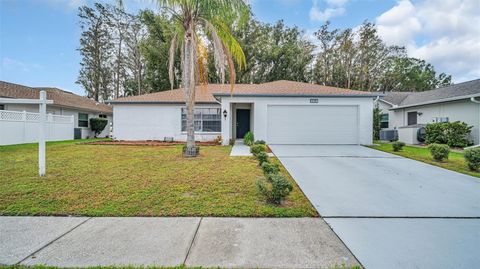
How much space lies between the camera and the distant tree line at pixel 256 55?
2458cm

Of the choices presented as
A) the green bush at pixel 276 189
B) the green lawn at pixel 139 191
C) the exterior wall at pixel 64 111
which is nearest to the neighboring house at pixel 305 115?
the green lawn at pixel 139 191

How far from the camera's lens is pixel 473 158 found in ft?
21.3

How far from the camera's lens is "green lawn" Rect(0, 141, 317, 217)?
3559 mm

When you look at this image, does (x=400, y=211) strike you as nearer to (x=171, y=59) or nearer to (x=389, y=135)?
(x=171, y=59)

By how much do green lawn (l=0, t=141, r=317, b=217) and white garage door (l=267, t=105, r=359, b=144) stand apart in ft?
19.6

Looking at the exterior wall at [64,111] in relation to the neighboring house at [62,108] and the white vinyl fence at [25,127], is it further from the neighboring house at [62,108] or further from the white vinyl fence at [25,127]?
the white vinyl fence at [25,127]

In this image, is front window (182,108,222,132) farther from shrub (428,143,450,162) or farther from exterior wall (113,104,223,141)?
Result: shrub (428,143,450,162)

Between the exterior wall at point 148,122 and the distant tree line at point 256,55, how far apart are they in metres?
9.55

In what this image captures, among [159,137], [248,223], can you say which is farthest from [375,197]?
[159,137]

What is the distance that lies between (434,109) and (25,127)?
25909 millimetres

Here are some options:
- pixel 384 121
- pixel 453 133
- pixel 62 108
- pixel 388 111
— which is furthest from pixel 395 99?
pixel 62 108

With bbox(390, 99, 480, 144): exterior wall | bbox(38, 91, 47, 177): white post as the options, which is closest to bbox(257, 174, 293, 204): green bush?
bbox(38, 91, 47, 177): white post

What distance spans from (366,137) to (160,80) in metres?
21.3

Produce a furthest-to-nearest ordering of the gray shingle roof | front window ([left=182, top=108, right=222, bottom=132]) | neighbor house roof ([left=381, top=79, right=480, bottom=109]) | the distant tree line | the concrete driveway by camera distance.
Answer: the distant tree line, the gray shingle roof, front window ([left=182, top=108, right=222, bottom=132]), neighbor house roof ([left=381, top=79, right=480, bottom=109]), the concrete driveway
